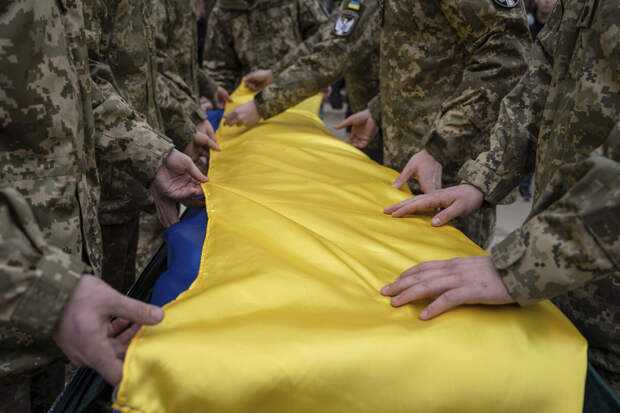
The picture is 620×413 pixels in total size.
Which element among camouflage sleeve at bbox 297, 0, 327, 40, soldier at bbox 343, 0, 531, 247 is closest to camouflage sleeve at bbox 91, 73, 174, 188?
soldier at bbox 343, 0, 531, 247

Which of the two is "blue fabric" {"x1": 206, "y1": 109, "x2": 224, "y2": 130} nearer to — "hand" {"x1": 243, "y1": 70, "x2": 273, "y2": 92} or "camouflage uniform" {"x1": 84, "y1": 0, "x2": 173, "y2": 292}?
"hand" {"x1": 243, "y1": 70, "x2": 273, "y2": 92}

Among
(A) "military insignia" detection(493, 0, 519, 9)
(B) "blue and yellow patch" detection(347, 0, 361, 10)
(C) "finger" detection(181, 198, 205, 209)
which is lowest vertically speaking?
(C) "finger" detection(181, 198, 205, 209)

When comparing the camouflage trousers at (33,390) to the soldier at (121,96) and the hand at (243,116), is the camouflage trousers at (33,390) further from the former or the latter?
the hand at (243,116)

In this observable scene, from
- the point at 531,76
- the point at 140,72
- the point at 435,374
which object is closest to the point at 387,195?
the point at 531,76

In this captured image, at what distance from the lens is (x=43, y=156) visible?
2.68ft

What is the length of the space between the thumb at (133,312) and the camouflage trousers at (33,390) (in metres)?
0.40

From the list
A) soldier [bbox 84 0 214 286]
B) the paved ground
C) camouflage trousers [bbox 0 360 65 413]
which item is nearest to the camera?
camouflage trousers [bbox 0 360 65 413]

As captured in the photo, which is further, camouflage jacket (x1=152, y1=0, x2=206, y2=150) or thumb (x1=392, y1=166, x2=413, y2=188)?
camouflage jacket (x1=152, y1=0, x2=206, y2=150)

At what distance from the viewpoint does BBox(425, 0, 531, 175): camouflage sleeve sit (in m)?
1.42

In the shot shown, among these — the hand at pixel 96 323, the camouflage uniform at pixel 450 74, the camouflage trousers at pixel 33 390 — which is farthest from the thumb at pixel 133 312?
the camouflage uniform at pixel 450 74

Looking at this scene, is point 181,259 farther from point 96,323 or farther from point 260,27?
point 260,27

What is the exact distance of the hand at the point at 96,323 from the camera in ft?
1.94

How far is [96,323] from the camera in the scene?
1.99ft

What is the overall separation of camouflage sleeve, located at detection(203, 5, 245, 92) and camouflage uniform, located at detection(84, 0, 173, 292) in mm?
1476
